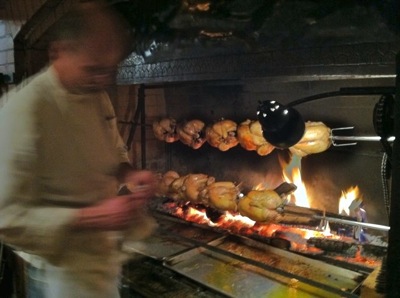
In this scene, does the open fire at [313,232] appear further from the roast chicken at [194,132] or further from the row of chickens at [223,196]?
the roast chicken at [194,132]

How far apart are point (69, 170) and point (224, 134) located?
1.38 meters

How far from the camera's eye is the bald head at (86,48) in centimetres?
140

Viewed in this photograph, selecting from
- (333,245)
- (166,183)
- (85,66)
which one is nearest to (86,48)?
(85,66)

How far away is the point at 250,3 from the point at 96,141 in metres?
1.16

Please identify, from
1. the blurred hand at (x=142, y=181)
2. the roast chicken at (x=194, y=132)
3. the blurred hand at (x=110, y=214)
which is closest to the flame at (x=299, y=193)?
the roast chicken at (x=194, y=132)

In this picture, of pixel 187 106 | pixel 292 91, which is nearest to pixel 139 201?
pixel 292 91

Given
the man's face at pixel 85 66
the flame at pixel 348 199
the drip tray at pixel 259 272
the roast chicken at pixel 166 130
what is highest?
the man's face at pixel 85 66

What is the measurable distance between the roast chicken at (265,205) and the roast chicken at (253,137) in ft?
1.08

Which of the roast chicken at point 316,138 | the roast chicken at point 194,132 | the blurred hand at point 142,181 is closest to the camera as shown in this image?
the blurred hand at point 142,181

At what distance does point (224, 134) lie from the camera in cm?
267

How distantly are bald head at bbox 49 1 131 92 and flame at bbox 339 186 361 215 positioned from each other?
183 cm

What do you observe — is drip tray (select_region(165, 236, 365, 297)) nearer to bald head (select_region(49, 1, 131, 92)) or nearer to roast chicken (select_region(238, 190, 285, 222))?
roast chicken (select_region(238, 190, 285, 222))

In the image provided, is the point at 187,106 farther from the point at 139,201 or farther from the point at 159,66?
the point at 139,201

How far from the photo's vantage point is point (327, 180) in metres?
2.66
